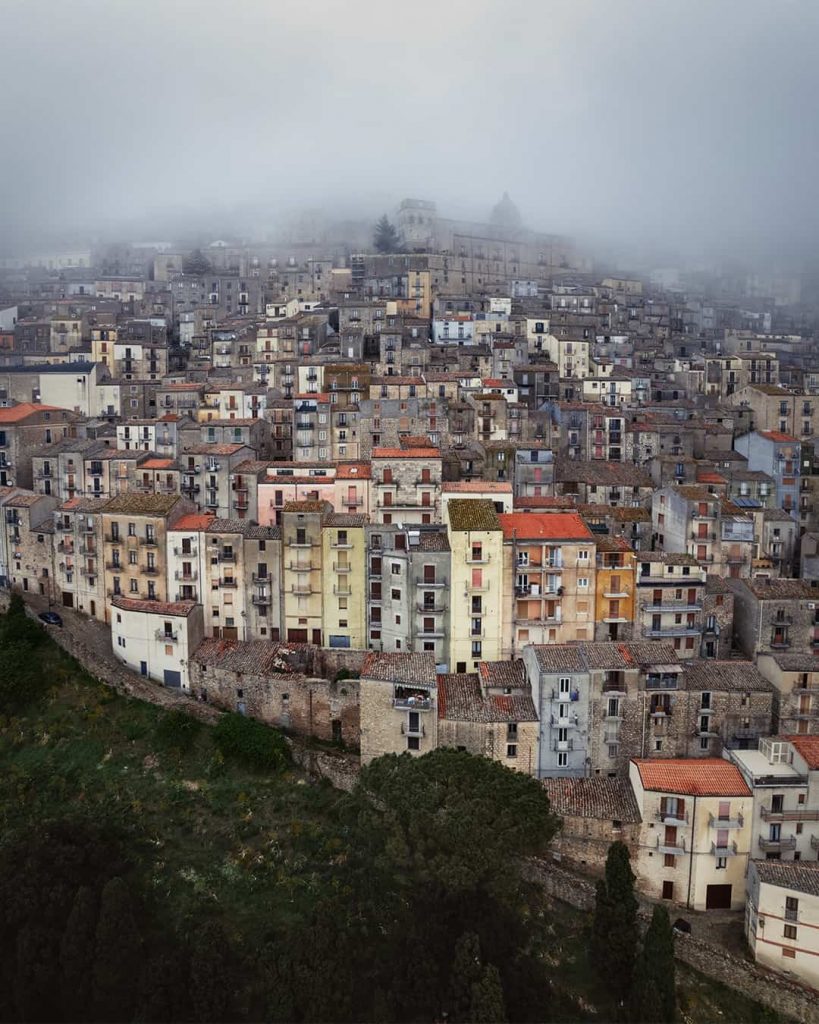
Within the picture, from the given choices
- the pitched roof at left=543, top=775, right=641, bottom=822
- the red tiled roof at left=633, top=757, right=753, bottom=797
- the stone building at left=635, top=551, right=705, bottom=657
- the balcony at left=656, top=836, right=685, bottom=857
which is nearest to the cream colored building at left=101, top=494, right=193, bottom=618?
the pitched roof at left=543, top=775, right=641, bottom=822

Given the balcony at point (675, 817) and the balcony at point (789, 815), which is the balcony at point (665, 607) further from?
the balcony at point (789, 815)

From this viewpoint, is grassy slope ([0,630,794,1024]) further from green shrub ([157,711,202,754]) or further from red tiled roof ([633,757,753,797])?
red tiled roof ([633,757,753,797])

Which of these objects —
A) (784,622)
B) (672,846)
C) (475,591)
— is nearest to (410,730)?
(475,591)

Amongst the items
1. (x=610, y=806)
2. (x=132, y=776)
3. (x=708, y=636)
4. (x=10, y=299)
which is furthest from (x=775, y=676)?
(x=10, y=299)

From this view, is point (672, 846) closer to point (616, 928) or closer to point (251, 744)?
point (616, 928)

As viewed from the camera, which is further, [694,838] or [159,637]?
[159,637]

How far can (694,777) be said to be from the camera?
38.8m

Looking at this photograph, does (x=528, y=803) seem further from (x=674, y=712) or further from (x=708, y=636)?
(x=708, y=636)

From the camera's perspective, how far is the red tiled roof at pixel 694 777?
1500 inches

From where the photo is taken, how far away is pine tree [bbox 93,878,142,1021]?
114 feet

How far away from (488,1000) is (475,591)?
19060 mm

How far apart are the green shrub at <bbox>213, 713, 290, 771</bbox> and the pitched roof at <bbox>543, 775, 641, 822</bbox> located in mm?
11808

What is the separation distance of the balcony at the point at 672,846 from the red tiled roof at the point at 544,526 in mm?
14528

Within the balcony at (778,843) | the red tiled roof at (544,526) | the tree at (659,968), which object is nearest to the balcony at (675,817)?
the balcony at (778,843)
